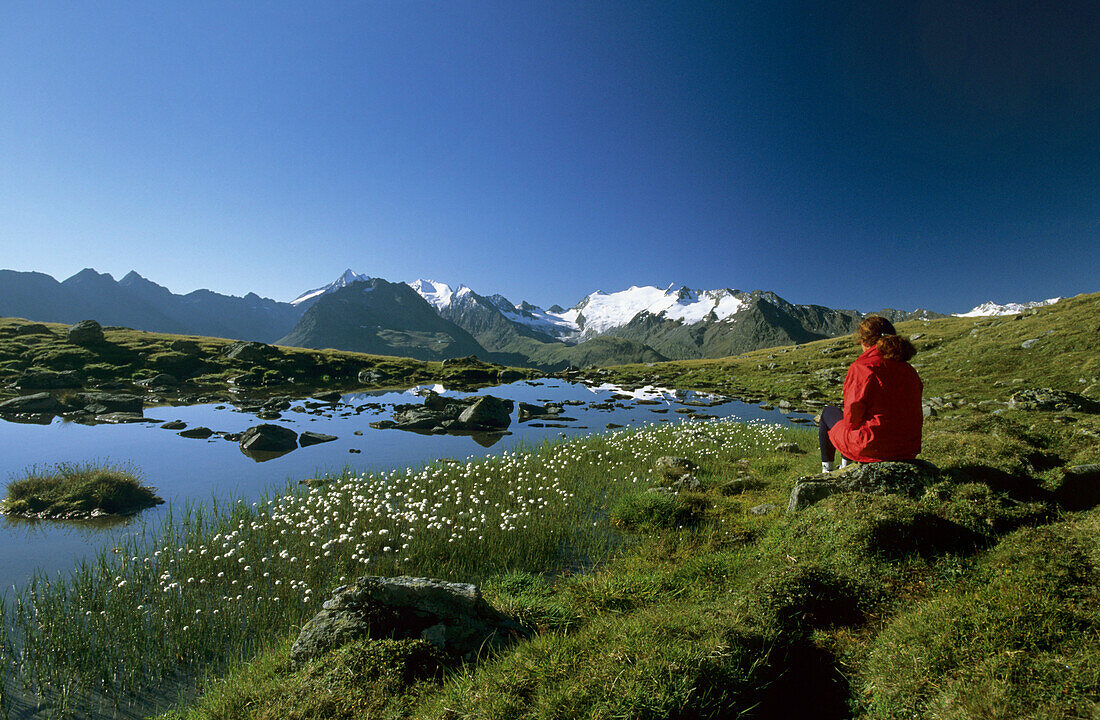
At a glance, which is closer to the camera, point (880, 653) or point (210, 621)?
point (880, 653)

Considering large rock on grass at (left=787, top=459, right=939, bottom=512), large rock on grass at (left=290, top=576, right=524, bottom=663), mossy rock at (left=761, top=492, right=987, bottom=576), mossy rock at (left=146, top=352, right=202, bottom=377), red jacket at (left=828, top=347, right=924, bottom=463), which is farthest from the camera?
mossy rock at (left=146, top=352, right=202, bottom=377)

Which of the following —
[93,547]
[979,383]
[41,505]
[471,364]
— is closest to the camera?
[93,547]

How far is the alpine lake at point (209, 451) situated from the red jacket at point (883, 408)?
16.0m

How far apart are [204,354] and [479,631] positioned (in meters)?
98.5

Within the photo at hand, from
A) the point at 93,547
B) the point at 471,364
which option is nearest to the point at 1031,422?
the point at 93,547

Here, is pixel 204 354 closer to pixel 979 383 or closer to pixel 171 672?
pixel 171 672

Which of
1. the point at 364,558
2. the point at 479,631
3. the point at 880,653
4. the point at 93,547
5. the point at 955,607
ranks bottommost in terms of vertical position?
the point at 93,547

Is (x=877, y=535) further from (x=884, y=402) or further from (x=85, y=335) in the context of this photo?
(x=85, y=335)

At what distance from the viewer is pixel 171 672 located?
726 centimetres

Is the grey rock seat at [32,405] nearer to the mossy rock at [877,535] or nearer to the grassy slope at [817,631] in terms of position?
the grassy slope at [817,631]

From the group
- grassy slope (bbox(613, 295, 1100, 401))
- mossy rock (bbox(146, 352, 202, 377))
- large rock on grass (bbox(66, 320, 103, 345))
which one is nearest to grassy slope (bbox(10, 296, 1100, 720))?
grassy slope (bbox(613, 295, 1100, 401))

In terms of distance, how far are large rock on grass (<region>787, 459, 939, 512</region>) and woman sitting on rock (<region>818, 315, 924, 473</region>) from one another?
0.39 meters

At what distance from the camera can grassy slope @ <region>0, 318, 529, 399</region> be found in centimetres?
6059

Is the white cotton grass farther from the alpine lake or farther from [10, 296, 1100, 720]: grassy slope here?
the alpine lake
